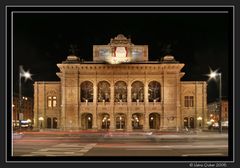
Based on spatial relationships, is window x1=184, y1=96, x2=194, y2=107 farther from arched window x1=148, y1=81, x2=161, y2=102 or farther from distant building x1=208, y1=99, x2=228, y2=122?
distant building x1=208, y1=99, x2=228, y2=122

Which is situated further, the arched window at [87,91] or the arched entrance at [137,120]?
the arched entrance at [137,120]

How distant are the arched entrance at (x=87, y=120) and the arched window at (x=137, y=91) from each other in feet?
30.6

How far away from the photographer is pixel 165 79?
79438 millimetres

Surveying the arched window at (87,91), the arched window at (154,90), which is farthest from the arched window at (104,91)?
the arched window at (154,90)

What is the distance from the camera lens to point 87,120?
85.8 meters

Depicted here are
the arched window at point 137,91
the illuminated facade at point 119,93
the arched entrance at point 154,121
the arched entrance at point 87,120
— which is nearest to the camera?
the illuminated facade at point 119,93

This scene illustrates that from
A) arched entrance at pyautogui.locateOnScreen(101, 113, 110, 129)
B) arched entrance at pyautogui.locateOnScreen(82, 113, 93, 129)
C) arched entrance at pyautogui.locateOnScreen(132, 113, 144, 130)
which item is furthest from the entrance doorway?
arched entrance at pyautogui.locateOnScreen(82, 113, 93, 129)

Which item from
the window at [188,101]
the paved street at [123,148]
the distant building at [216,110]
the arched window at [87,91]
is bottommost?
the distant building at [216,110]

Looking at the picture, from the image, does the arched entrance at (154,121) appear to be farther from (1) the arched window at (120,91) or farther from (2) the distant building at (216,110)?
(2) the distant building at (216,110)

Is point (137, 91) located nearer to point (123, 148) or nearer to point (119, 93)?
point (119, 93)

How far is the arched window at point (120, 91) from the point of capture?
267 feet

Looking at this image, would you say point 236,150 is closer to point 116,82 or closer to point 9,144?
point 9,144
